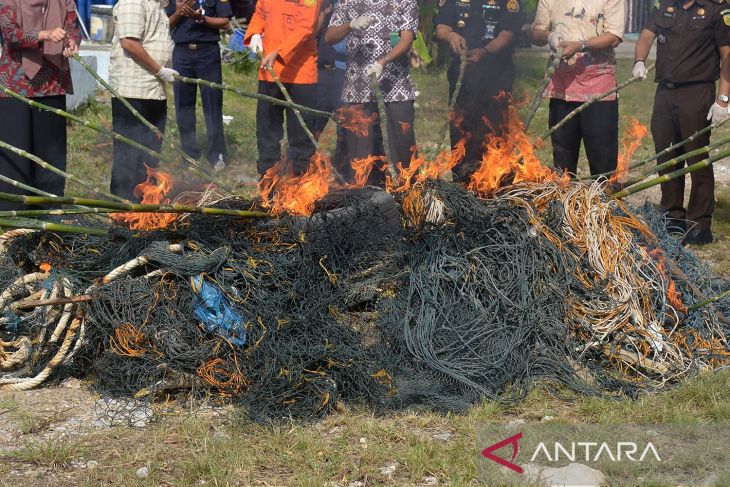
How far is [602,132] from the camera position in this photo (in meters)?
7.06

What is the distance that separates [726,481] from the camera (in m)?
3.59

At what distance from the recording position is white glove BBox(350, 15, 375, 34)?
6.87 m

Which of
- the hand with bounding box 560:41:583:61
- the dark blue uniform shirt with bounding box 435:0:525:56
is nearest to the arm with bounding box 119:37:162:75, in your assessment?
the dark blue uniform shirt with bounding box 435:0:525:56

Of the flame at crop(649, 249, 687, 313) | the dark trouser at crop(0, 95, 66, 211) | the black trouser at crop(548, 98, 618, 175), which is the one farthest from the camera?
the black trouser at crop(548, 98, 618, 175)

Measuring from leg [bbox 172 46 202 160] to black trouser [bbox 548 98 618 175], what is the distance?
3681 mm


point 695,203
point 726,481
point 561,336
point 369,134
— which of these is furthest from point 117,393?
point 695,203

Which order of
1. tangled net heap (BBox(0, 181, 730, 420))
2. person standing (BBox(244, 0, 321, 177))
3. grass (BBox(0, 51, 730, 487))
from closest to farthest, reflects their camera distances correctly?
grass (BBox(0, 51, 730, 487)), tangled net heap (BBox(0, 181, 730, 420)), person standing (BBox(244, 0, 321, 177))

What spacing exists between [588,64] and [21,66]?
4.00m

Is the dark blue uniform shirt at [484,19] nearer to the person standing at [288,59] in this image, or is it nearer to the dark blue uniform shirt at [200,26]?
the person standing at [288,59]

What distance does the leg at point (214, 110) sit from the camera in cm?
924

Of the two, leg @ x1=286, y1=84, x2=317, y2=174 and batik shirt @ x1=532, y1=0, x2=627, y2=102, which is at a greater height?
batik shirt @ x1=532, y1=0, x2=627, y2=102

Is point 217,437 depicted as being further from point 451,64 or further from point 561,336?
point 451,64

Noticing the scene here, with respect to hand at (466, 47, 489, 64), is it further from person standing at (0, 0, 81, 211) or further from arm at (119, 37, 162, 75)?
person standing at (0, 0, 81, 211)

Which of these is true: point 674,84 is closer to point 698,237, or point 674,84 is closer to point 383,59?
point 698,237
